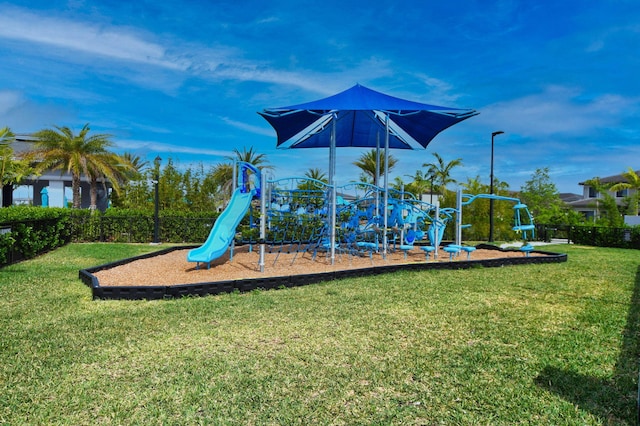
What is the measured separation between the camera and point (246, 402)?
3031 millimetres

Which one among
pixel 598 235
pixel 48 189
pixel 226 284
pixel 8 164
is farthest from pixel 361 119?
pixel 48 189

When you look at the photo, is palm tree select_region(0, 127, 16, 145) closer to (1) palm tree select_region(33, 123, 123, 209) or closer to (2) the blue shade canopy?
(1) palm tree select_region(33, 123, 123, 209)

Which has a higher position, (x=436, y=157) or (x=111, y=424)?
(x=436, y=157)

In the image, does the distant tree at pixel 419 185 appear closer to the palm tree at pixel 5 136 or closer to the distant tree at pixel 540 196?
the distant tree at pixel 540 196

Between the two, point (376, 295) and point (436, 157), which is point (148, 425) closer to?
point (376, 295)

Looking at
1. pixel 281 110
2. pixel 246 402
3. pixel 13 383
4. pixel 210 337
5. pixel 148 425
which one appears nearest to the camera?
pixel 148 425

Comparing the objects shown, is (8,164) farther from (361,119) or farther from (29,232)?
(361,119)

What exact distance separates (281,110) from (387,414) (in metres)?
8.10

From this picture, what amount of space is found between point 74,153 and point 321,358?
76.1ft

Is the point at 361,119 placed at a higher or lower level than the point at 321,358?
higher

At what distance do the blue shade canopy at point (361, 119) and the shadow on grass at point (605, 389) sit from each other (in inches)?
263

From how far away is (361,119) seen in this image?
1316 cm

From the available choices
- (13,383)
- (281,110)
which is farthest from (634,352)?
(281,110)

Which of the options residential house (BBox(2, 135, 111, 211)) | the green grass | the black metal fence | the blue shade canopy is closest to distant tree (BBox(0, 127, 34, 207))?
residential house (BBox(2, 135, 111, 211))
